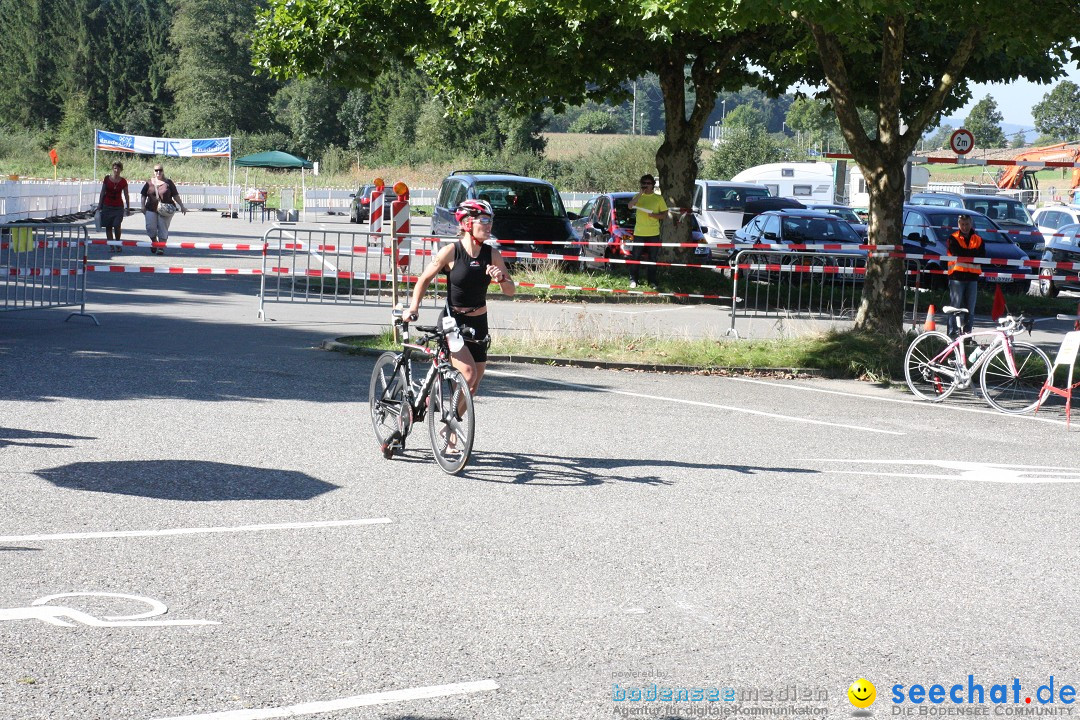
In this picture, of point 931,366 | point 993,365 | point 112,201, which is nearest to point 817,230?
point 931,366

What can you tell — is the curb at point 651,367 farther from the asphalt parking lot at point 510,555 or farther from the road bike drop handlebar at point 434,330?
the road bike drop handlebar at point 434,330

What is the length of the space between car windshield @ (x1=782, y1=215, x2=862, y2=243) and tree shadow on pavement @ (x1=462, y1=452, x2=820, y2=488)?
54.3ft

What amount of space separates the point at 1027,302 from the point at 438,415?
58.0 feet

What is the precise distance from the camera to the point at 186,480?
866 centimetres

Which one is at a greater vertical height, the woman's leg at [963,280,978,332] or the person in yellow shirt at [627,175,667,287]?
the person in yellow shirt at [627,175,667,287]

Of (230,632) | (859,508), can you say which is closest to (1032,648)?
(859,508)

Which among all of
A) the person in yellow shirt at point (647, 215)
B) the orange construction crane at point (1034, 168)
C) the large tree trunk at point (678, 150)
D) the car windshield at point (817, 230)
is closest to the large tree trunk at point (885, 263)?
the person in yellow shirt at point (647, 215)

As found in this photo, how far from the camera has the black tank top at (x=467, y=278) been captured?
9.50m

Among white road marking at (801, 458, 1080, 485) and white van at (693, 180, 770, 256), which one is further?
white van at (693, 180, 770, 256)

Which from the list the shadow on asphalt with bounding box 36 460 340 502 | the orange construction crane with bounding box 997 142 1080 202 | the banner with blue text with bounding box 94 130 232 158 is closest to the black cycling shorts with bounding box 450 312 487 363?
the shadow on asphalt with bounding box 36 460 340 502

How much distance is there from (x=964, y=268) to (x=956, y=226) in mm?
10545

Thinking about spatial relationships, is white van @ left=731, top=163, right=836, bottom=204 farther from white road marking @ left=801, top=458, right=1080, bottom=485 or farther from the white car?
white road marking @ left=801, top=458, right=1080, bottom=485

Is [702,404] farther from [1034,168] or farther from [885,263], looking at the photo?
[1034,168]

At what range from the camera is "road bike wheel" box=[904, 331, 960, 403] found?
550 inches
